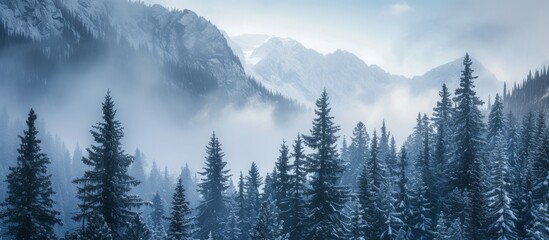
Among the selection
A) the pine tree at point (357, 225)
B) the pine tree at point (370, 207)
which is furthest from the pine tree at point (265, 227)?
the pine tree at point (370, 207)

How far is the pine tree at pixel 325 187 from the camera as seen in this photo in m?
36.6

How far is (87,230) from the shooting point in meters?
23.6

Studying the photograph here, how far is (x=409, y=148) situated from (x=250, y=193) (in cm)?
4929

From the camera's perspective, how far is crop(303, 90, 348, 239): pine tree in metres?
36.6

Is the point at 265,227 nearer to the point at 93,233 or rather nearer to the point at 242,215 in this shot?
the point at 93,233

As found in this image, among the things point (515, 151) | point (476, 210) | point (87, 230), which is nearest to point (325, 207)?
point (476, 210)

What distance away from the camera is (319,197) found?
37.0 metres

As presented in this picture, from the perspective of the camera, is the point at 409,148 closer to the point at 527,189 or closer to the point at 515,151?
the point at 515,151

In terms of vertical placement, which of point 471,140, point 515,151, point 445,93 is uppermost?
point 445,93

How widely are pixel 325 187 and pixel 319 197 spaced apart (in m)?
0.99

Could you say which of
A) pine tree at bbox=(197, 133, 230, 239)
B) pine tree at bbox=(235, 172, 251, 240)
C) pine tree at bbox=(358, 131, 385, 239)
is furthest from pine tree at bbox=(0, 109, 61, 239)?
pine tree at bbox=(358, 131, 385, 239)

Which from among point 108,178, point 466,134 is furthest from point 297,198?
point 466,134

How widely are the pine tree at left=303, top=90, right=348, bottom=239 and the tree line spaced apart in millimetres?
88

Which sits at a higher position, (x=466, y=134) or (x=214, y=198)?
(x=466, y=134)
